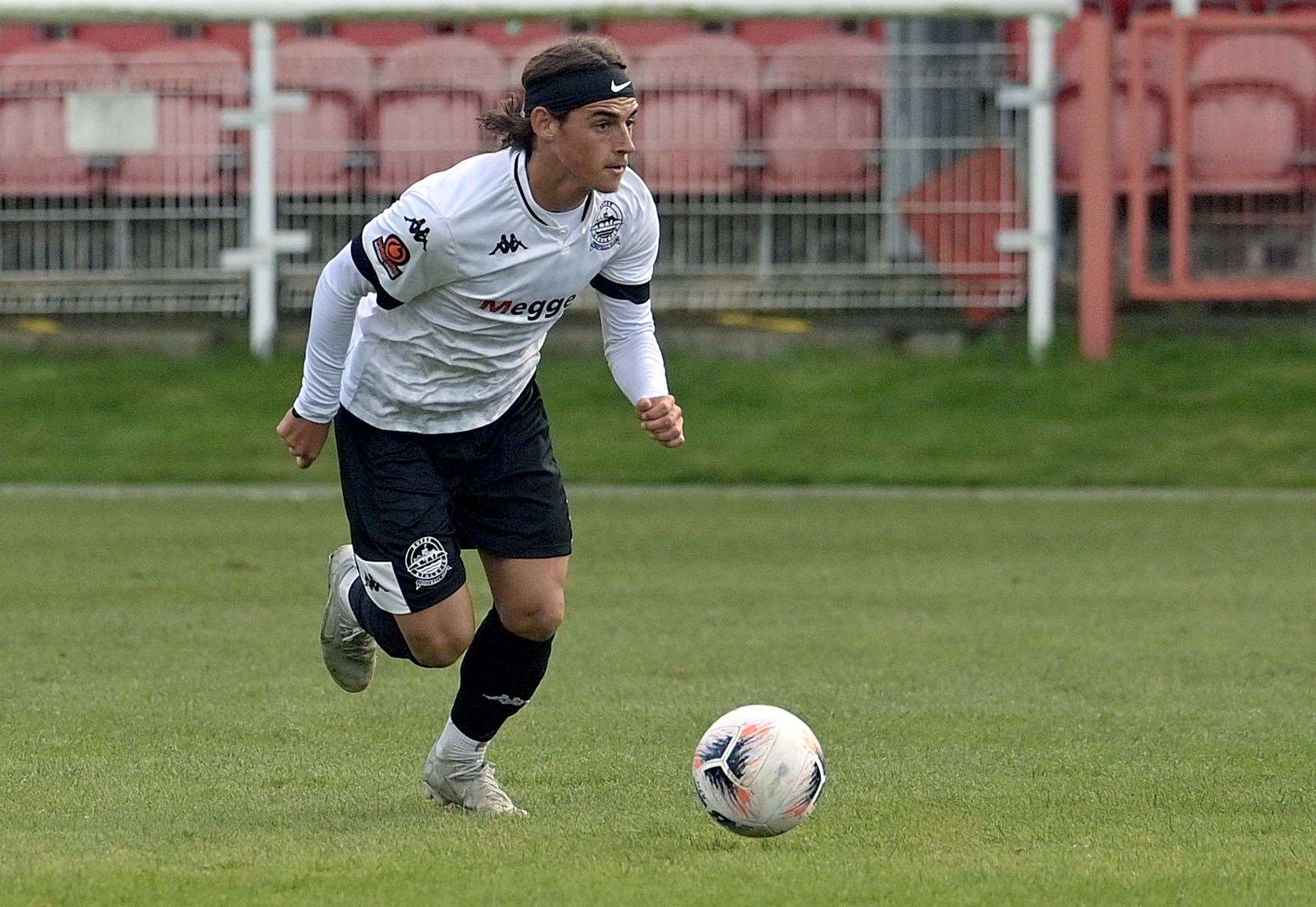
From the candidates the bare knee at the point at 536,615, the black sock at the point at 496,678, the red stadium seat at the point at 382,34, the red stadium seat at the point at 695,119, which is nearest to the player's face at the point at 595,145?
the bare knee at the point at 536,615

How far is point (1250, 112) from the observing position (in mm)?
16312

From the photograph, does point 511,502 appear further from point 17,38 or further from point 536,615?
point 17,38

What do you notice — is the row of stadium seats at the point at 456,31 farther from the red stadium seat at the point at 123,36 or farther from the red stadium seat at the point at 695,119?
the red stadium seat at the point at 695,119

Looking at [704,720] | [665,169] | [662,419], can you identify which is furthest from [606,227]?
[665,169]

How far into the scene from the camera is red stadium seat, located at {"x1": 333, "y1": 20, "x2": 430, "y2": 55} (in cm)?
1884

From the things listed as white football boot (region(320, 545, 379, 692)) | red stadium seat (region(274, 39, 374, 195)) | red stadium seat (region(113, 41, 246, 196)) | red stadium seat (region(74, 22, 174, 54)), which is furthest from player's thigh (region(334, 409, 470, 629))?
red stadium seat (region(74, 22, 174, 54))

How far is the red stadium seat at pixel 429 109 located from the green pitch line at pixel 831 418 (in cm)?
166

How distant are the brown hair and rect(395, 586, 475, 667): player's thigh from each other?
1.13 m

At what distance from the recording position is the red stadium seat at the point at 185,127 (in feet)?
56.3

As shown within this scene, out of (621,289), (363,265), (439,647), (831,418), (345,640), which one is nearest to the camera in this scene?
(363,265)

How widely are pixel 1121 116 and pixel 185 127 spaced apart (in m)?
7.04

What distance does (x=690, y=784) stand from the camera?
5848mm

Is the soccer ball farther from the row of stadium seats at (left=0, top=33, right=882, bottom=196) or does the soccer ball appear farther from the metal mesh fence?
the row of stadium seats at (left=0, top=33, right=882, bottom=196)

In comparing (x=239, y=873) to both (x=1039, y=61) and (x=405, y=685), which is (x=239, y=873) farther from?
(x=1039, y=61)
